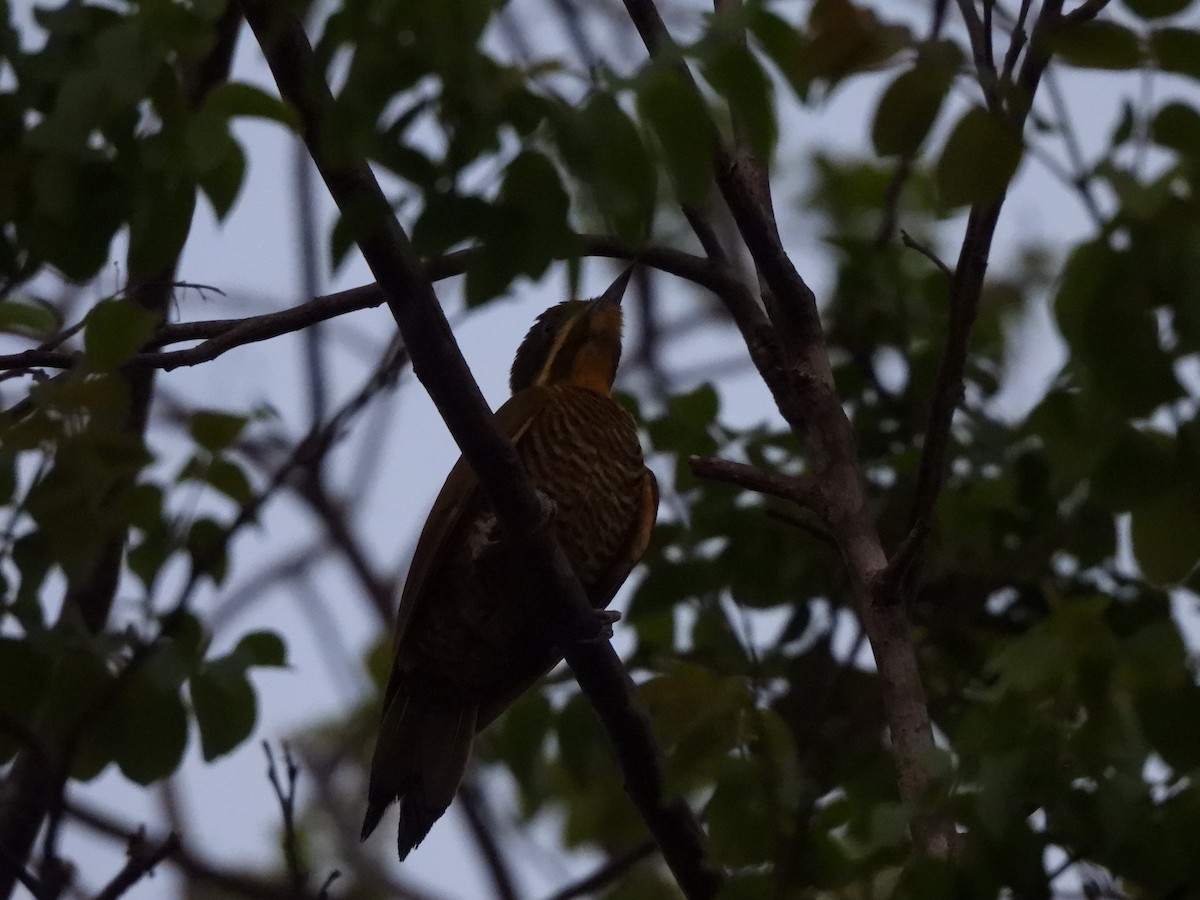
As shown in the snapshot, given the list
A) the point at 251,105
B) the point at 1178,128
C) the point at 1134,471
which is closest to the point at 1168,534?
the point at 1134,471

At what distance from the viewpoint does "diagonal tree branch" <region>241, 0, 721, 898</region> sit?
106 inches

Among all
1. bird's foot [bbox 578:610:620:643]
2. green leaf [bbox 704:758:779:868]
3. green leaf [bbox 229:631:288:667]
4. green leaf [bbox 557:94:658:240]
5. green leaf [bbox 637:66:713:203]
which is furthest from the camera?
bird's foot [bbox 578:610:620:643]

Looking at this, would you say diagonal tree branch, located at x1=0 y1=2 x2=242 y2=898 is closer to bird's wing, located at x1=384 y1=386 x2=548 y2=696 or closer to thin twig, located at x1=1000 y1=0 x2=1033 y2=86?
bird's wing, located at x1=384 y1=386 x2=548 y2=696

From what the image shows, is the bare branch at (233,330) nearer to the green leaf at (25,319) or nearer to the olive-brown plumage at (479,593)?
the green leaf at (25,319)

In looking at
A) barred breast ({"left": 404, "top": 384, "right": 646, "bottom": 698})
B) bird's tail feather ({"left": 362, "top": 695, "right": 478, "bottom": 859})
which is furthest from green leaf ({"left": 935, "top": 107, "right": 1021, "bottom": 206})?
bird's tail feather ({"left": 362, "top": 695, "right": 478, "bottom": 859})

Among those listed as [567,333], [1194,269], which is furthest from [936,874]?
[567,333]

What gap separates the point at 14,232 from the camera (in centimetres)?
282

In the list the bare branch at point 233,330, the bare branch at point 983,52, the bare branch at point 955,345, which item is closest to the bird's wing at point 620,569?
the bare branch at point 233,330

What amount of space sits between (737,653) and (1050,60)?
9.77ft

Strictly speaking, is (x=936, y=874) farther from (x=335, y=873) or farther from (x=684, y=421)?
(x=684, y=421)

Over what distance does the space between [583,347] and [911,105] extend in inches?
154

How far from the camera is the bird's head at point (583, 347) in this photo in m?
6.34

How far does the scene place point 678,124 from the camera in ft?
8.21

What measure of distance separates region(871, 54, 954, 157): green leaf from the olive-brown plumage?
2.64 m
